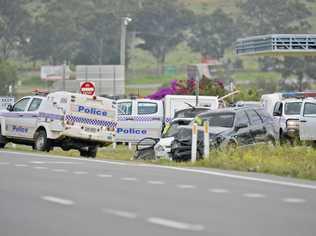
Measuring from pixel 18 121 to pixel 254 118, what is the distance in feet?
25.4

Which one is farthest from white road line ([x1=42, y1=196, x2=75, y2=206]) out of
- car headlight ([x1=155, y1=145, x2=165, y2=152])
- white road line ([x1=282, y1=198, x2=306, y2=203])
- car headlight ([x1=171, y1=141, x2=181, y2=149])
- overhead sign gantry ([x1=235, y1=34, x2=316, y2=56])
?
overhead sign gantry ([x1=235, y1=34, x2=316, y2=56])

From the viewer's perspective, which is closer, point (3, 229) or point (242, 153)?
point (3, 229)

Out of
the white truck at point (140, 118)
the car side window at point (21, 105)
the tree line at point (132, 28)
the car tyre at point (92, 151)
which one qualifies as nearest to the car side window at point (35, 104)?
the car side window at point (21, 105)

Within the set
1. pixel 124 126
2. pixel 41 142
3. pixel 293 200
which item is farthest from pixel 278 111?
pixel 293 200

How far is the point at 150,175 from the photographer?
1686cm

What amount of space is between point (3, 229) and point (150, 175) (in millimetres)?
6380

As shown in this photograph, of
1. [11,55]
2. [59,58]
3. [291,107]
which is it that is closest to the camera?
[291,107]

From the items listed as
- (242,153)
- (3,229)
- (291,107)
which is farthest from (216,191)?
(291,107)

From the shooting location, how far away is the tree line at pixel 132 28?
3969 inches

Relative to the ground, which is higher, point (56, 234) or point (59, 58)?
point (59, 58)

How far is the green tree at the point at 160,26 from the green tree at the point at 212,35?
229 centimetres

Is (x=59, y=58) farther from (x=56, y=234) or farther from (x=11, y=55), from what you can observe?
(x=56, y=234)

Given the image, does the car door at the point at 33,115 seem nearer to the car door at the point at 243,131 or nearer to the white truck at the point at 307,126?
the car door at the point at 243,131

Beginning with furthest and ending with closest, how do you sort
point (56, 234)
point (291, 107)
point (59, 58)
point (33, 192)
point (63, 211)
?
point (59, 58) → point (291, 107) → point (33, 192) → point (63, 211) → point (56, 234)
